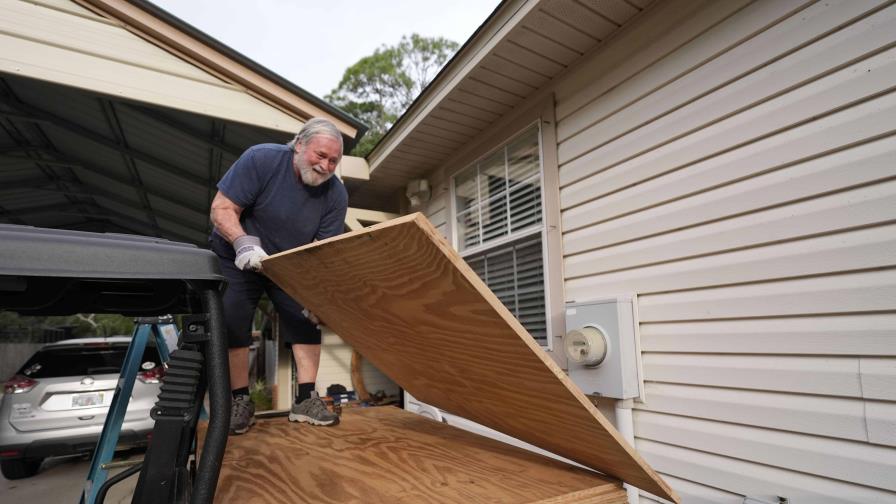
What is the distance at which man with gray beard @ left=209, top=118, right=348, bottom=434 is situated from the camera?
2.01 metres

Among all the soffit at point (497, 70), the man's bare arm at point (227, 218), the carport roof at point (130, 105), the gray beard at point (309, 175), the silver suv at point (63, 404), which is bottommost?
the silver suv at point (63, 404)

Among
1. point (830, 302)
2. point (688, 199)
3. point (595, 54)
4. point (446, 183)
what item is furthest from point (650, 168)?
point (446, 183)

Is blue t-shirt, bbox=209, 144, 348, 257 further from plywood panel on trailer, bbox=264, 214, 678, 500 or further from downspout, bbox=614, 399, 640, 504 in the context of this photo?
downspout, bbox=614, 399, 640, 504

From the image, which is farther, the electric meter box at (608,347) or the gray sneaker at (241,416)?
the electric meter box at (608,347)

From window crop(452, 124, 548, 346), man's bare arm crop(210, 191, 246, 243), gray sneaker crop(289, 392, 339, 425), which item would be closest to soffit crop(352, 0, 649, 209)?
window crop(452, 124, 548, 346)

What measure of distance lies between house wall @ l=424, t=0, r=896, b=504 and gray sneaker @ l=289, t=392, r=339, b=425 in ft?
6.01

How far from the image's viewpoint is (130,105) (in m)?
4.53

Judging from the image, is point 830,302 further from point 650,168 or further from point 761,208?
point 650,168

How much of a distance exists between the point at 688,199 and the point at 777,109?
566mm

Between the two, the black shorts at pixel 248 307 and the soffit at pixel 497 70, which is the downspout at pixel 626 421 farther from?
the soffit at pixel 497 70

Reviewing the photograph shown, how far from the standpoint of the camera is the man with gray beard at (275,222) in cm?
201

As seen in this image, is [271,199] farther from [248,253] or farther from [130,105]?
[130,105]

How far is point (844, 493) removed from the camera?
1.79 metres

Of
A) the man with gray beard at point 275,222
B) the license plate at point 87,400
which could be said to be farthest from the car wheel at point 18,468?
the man with gray beard at point 275,222
